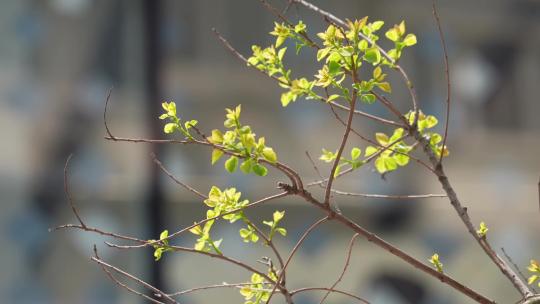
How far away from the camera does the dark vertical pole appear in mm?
3004

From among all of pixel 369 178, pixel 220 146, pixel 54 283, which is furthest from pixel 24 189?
pixel 220 146

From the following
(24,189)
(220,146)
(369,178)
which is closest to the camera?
(220,146)

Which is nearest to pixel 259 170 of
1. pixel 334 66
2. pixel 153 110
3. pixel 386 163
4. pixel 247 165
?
pixel 247 165

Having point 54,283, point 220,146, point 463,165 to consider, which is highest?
point 463,165

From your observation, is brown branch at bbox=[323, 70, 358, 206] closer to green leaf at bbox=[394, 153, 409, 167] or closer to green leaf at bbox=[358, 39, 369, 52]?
green leaf at bbox=[358, 39, 369, 52]

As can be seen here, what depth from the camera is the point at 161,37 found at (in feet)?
10.4

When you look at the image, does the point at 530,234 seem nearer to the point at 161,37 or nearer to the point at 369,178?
the point at 369,178

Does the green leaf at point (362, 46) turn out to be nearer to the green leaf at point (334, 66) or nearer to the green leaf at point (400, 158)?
the green leaf at point (334, 66)

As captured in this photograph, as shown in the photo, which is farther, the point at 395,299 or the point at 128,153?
the point at 395,299

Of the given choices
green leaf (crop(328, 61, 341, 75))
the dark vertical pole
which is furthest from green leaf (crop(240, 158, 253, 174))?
the dark vertical pole

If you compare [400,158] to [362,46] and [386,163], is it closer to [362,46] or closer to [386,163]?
[386,163]

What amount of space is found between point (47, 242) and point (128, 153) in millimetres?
384

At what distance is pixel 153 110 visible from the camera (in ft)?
10.0

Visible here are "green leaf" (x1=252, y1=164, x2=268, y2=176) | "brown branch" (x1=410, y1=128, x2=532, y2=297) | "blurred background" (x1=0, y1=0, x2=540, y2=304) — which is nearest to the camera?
"green leaf" (x1=252, y1=164, x2=268, y2=176)
